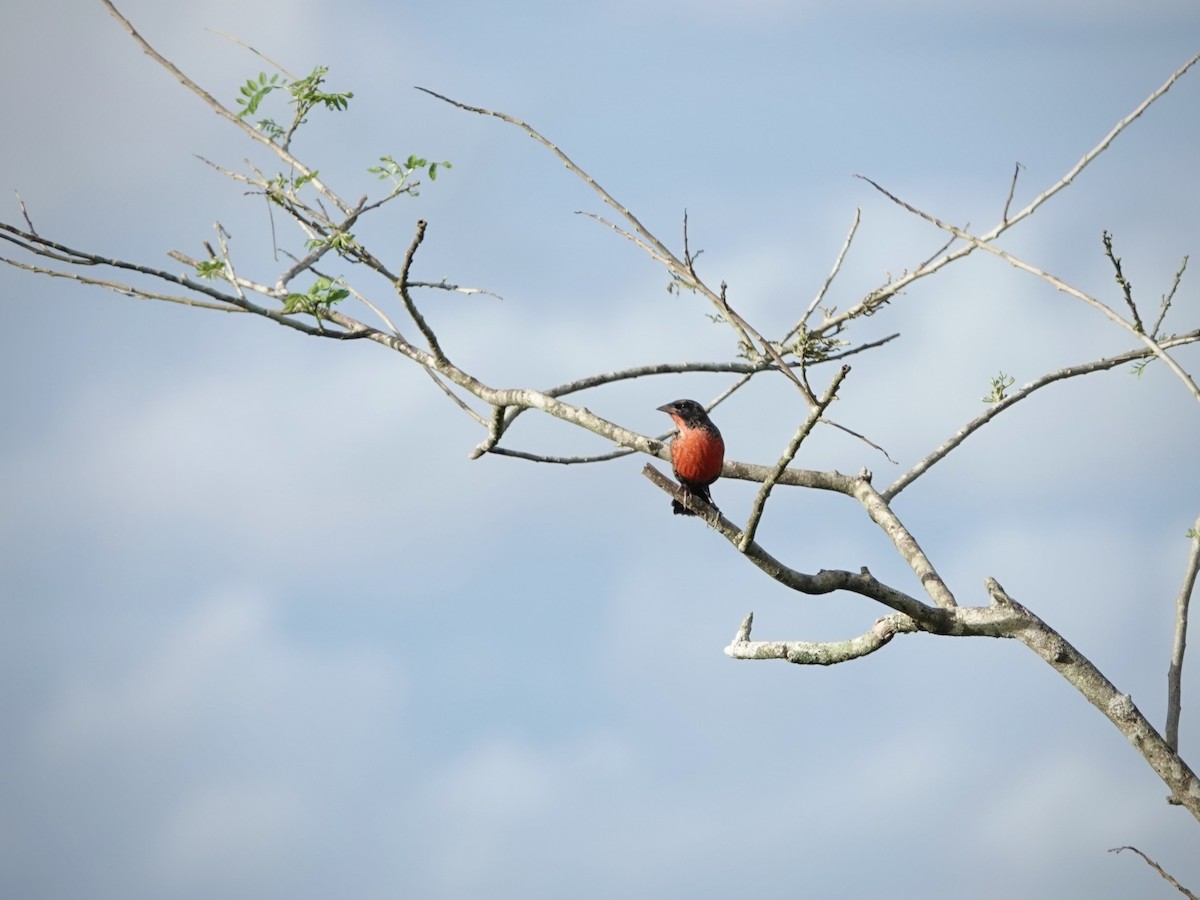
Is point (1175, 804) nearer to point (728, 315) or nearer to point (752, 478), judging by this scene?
point (752, 478)

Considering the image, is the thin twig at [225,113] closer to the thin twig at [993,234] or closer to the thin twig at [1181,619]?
the thin twig at [993,234]

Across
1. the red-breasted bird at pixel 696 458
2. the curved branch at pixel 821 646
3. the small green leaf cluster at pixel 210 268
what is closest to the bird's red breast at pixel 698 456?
the red-breasted bird at pixel 696 458

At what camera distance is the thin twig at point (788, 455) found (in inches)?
216

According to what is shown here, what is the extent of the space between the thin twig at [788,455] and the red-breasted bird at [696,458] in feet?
2.19

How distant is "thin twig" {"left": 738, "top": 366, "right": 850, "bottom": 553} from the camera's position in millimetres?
5490

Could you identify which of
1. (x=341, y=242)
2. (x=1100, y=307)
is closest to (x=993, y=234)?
(x=1100, y=307)

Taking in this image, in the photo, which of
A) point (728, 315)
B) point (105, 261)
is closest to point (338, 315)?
point (105, 261)

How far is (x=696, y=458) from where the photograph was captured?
741cm

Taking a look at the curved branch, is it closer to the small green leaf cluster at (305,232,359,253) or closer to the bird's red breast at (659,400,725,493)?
the bird's red breast at (659,400,725,493)

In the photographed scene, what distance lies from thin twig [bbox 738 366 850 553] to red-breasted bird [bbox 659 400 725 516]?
0.67 meters

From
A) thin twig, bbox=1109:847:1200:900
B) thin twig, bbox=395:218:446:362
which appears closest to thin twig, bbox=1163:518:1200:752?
thin twig, bbox=1109:847:1200:900

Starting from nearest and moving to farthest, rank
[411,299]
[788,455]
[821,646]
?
[788,455]
[411,299]
[821,646]

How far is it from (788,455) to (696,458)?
146cm

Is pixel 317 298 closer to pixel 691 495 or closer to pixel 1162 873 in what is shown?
pixel 691 495
